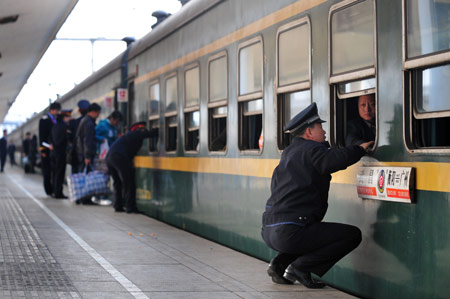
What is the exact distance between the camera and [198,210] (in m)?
10.6

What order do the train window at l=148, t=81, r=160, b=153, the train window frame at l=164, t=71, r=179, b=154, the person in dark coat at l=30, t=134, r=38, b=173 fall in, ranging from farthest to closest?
the person in dark coat at l=30, t=134, r=38, b=173, the train window at l=148, t=81, r=160, b=153, the train window frame at l=164, t=71, r=179, b=154

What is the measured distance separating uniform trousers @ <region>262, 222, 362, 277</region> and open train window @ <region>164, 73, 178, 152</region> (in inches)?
207

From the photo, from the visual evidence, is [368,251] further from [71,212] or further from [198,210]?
[71,212]

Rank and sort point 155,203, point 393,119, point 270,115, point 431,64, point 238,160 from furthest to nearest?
point 155,203 < point 238,160 < point 270,115 < point 393,119 < point 431,64

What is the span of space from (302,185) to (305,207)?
184 mm

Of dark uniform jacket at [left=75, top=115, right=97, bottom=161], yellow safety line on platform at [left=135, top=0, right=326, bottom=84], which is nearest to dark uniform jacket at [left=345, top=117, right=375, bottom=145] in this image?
yellow safety line on platform at [left=135, top=0, right=326, bottom=84]

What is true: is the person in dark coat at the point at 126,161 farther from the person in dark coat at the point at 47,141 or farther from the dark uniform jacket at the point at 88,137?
the person in dark coat at the point at 47,141

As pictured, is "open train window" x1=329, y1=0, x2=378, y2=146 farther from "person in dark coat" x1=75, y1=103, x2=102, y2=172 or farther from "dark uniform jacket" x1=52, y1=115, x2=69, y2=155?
"dark uniform jacket" x1=52, y1=115, x2=69, y2=155

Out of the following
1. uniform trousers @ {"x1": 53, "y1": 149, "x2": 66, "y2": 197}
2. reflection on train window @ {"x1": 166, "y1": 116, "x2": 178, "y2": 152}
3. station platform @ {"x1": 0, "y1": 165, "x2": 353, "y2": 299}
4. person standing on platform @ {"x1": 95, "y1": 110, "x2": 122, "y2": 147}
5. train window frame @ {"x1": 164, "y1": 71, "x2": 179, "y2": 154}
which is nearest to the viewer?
station platform @ {"x1": 0, "y1": 165, "x2": 353, "y2": 299}

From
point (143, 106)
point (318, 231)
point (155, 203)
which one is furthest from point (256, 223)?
point (143, 106)

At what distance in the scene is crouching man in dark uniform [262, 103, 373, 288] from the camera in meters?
6.52

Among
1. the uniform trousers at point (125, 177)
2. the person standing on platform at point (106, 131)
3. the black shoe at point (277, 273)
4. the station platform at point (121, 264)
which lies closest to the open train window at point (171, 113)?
the station platform at point (121, 264)

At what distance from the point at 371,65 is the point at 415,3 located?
0.69m

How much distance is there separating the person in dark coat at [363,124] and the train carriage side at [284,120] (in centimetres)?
12
